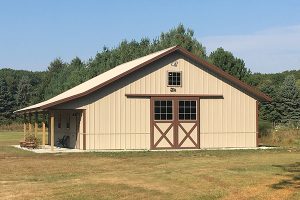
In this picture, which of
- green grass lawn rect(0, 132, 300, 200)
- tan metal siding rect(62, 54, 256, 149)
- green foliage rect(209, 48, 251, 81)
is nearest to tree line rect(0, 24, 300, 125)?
green foliage rect(209, 48, 251, 81)

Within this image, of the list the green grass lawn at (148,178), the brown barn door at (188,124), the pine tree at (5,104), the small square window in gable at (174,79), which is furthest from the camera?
the pine tree at (5,104)

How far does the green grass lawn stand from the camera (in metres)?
13.2

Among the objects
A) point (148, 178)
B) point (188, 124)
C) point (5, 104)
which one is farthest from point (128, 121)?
point (5, 104)

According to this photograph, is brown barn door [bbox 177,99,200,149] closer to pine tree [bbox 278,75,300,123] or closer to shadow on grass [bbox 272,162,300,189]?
shadow on grass [bbox 272,162,300,189]

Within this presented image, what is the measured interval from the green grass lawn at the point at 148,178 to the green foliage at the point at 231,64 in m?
37.1

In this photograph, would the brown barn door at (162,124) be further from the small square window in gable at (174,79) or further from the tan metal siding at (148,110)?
the small square window in gable at (174,79)

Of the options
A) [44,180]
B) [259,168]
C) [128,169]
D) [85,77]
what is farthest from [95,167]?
[85,77]

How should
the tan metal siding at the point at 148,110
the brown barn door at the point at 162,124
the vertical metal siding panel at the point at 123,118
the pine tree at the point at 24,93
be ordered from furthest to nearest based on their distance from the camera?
1. the pine tree at the point at 24,93
2. the brown barn door at the point at 162,124
3. the vertical metal siding panel at the point at 123,118
4. the tan metal siding at the point at 148,110

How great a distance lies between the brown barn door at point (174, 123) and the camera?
30.8 m

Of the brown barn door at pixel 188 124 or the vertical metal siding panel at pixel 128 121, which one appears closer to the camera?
the vertical metal siding panel at pixel 128 121

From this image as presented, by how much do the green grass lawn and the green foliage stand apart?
3705 cm

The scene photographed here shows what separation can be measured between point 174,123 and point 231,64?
99.5ft

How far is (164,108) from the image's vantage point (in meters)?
31.2

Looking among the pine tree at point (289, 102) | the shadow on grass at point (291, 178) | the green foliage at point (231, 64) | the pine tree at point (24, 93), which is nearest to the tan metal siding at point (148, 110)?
the shadow on grass at point (291, 178)
